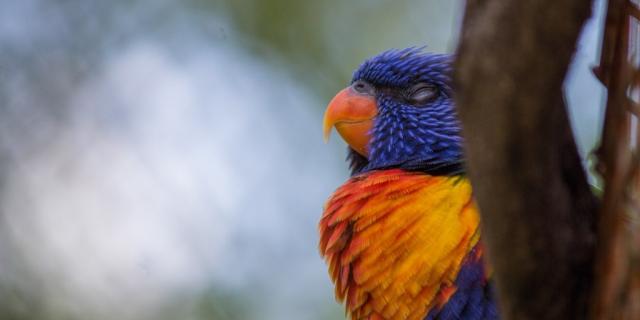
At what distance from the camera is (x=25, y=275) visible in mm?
3166

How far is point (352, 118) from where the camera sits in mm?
2219

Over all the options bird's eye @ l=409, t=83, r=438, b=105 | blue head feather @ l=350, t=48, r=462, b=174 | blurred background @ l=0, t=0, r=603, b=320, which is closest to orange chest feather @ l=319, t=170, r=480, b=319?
blue head feather @ l=350, t=48, r=462, b=174

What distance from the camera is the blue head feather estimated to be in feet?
7.03

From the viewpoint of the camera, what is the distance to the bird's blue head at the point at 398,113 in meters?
2.15

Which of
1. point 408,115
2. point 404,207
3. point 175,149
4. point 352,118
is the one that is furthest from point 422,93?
point 175,149

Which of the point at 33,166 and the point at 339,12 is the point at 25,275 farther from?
the point at 339,12

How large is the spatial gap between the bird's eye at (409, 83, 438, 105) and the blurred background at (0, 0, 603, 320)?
0.94 metres

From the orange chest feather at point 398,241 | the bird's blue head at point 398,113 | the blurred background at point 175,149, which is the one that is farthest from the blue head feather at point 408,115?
the blurred background at point 175,149

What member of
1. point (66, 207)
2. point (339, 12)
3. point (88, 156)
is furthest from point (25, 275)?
point (339, 12)

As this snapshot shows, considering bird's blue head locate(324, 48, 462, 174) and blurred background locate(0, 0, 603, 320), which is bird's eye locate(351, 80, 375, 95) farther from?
blurred background locate(0, 0, 603, 320)

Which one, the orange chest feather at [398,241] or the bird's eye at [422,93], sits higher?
the bird's eye at [422,93]

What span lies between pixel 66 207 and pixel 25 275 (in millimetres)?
303

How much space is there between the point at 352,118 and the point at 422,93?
0.21m

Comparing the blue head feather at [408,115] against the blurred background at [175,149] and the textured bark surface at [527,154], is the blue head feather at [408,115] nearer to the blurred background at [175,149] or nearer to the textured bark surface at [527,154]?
the blurred background at [175,149]
